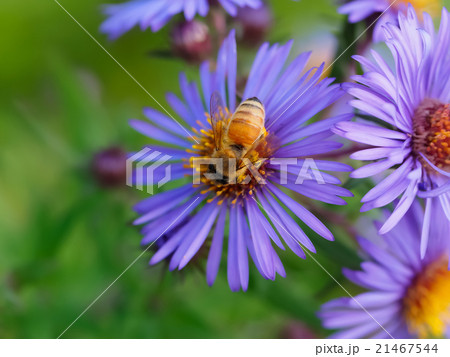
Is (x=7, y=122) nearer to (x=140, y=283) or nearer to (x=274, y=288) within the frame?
(x=140, y=283)

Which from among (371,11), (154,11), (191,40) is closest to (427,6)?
(371,11)

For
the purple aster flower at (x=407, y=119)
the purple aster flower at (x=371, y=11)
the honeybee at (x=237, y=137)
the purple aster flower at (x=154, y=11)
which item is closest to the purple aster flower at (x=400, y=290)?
the purple aster flower at (x=407, y=119)

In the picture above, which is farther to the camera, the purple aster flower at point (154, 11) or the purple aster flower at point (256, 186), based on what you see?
the purple aster flower at point (154, 11)
